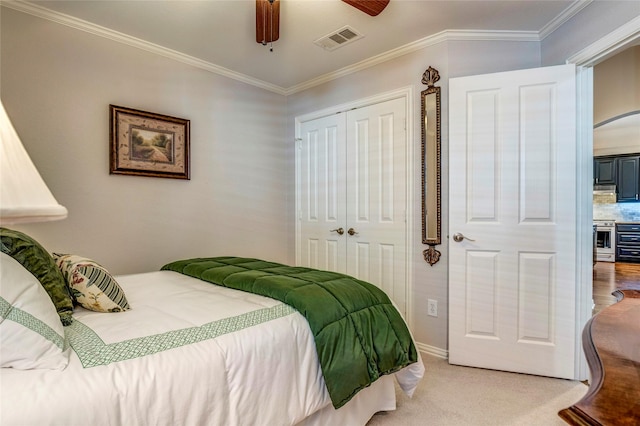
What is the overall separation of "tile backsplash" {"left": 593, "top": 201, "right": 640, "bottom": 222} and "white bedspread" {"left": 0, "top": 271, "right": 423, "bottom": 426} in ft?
29.9

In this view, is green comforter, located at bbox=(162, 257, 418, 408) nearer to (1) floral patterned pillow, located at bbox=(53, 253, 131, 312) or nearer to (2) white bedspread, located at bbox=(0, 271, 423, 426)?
(2) white bedspread, located at bbox=(0, 271, 423, 426)

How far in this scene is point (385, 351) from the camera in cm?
157

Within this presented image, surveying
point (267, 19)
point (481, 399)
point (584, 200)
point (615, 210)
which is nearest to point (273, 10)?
point (267, 19)

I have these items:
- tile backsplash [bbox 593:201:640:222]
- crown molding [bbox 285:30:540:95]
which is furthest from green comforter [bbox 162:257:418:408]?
tile backsplash [bbox 593:201:640:222]

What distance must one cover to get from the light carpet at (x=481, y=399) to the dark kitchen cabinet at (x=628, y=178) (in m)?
7.23

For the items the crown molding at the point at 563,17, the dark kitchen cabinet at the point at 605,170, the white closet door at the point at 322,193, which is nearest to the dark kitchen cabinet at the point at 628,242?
the dark kitchen cabinet at the point at 605,170

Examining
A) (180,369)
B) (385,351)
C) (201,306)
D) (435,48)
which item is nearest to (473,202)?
(435,48)

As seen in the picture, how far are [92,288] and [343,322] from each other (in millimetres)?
1093

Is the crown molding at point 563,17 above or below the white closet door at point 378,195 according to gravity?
above

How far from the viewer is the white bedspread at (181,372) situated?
844 mm

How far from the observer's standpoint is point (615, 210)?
7719 mm

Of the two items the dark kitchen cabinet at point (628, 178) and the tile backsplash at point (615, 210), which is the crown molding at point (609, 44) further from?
the tile backsplash at point (615, 210)

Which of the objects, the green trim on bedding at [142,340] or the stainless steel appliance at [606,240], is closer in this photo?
the green trim on bedding at [142,340]

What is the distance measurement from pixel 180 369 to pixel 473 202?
7.31ft
